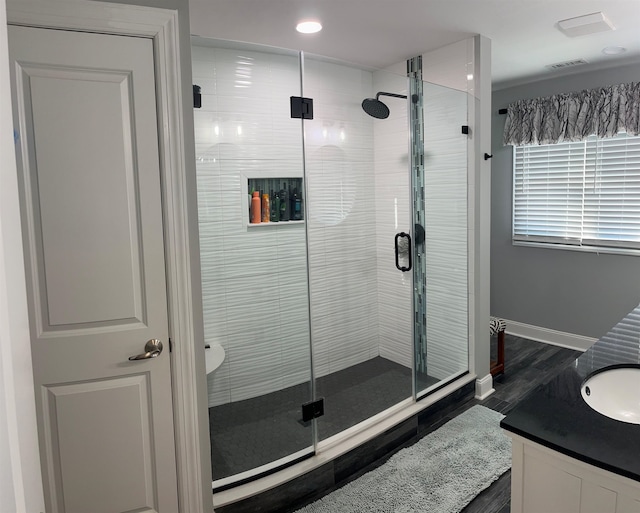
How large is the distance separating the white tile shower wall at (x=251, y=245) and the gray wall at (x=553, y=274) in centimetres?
273

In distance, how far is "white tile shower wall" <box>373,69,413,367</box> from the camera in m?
3.01

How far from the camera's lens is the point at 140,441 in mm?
1764

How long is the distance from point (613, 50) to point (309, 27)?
7.35ft

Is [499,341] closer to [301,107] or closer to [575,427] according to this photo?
[301,107]

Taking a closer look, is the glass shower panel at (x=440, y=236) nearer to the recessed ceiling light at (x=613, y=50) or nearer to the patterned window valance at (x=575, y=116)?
the recessed ceiling light at (x=613, y=50)

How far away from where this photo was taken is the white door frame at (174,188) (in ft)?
4.93

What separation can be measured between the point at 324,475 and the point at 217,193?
160 cm

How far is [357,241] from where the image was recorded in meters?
3.13

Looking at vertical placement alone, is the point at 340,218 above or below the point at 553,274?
above

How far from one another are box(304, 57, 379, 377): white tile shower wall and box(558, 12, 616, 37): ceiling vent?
3.90 ft

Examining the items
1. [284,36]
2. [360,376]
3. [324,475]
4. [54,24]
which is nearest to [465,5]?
[284,36]

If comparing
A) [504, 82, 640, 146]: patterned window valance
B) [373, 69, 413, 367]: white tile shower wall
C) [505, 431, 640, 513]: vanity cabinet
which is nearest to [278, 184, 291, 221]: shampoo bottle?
[373, 69, 413, 367]: white tile shower wall

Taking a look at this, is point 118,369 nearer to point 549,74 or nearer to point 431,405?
point 431,405

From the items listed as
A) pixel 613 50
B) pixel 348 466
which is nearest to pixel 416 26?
pixel 613 50
